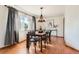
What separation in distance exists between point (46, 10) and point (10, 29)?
2.17ft

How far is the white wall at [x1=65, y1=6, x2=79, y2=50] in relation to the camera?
5.18ft

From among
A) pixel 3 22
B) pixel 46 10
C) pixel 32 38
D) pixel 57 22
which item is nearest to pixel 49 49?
pixel 32 38

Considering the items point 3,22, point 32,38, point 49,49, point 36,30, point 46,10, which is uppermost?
point 46,10

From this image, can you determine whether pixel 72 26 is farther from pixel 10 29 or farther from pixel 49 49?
pixel 10 29

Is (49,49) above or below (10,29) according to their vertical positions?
below

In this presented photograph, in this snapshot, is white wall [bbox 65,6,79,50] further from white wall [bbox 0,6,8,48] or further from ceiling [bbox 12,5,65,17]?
white wall [bbox 0,6,8,48]

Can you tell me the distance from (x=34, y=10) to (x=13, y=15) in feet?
1.14

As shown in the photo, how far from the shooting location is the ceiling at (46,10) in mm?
1591

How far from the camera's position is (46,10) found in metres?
1.66

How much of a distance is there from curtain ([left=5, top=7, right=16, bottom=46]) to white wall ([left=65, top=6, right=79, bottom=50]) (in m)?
0.86

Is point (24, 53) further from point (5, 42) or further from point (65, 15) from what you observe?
point (65, 15)

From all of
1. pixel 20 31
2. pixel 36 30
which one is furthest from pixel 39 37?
pixel 20 31

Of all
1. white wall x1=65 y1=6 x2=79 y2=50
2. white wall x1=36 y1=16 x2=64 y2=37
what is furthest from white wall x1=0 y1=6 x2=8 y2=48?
white wall x1=65 y1=6 x2=79 y2=50

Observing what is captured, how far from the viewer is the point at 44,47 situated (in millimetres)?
1726
